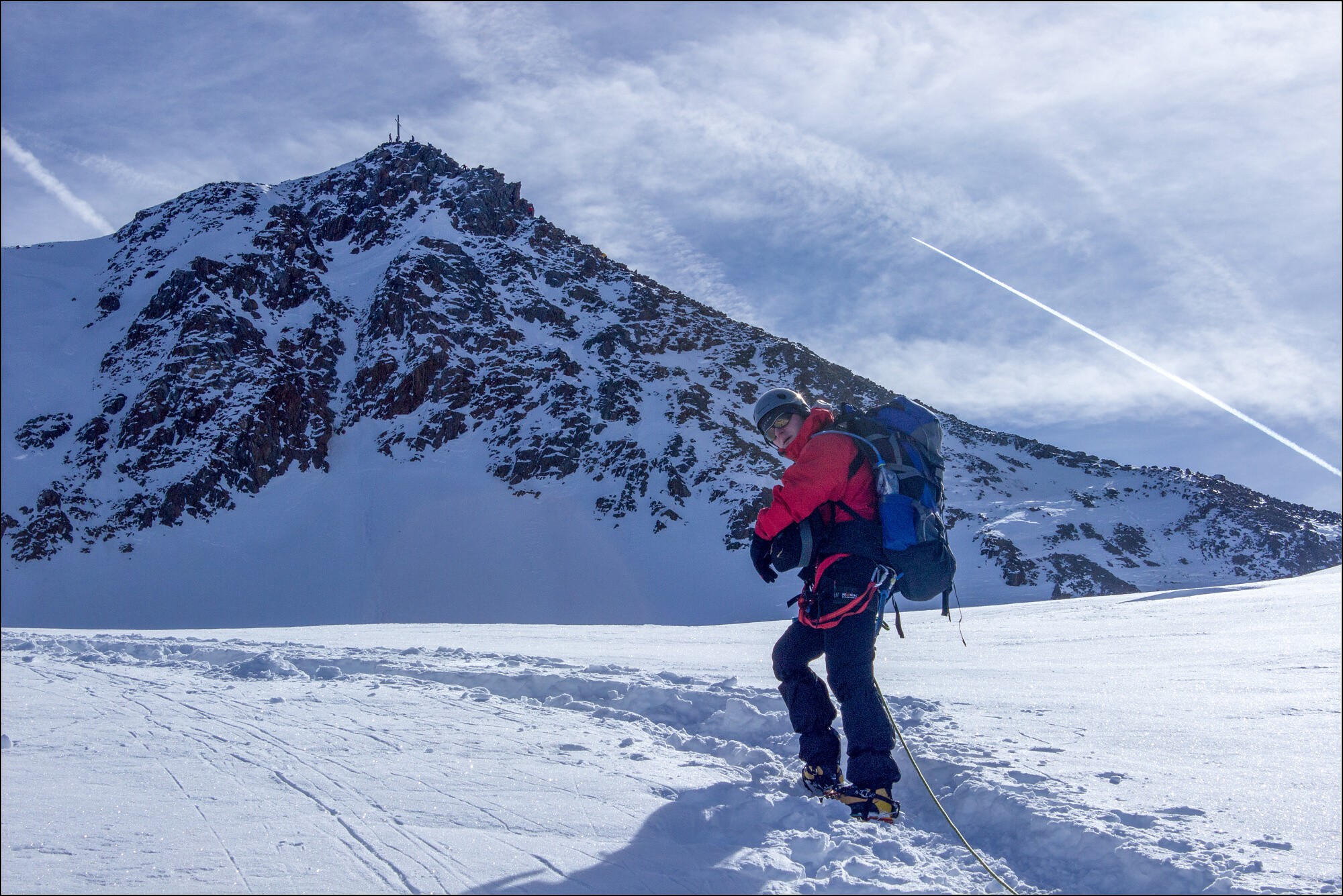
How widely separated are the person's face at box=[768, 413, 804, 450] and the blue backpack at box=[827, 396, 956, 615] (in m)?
0.22

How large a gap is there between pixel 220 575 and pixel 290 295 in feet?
94.6

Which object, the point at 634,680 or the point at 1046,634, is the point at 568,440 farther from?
the point at 634,680

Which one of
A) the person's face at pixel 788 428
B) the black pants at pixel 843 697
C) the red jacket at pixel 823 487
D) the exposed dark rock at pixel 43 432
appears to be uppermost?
the exposed dark rock at pixel 43 432

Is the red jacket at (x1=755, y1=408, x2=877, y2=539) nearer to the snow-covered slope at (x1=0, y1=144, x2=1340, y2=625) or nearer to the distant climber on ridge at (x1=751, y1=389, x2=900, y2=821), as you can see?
the distant climber on ridge at (x1=751, y1=389, x2=900, y2=821)

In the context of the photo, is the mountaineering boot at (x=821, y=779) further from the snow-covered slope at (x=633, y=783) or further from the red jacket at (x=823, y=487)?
the red jacket at (x=823, y=487)

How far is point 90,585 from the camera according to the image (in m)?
38.1

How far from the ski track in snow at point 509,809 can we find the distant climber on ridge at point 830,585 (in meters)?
0.29

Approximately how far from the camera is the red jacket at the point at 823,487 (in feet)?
10.8

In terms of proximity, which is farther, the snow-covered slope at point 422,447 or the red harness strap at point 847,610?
the snow-covered slope at point 422,447

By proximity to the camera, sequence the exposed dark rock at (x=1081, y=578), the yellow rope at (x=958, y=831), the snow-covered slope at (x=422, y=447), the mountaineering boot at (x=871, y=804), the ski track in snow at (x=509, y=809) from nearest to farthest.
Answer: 1. the ski track in snow at (x=509, y=809)
2. the yellow rope at (x=958, y=831)
3. the mountaineering boot at (x=871, y=804)
4. the snow-covered slope at (x=422, y=447)
5. the exposed dark rock at (x=1081, y=578)

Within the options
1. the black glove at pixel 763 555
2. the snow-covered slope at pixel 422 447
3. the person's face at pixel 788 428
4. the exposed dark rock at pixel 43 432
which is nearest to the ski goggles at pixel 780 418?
the person's face at pixel 788 428

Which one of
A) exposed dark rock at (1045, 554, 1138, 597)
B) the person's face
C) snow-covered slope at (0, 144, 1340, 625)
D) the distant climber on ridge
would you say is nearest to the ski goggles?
the person's face

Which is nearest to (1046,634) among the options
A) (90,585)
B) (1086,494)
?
(90,585)

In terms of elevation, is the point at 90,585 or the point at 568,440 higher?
the point at 568,440
